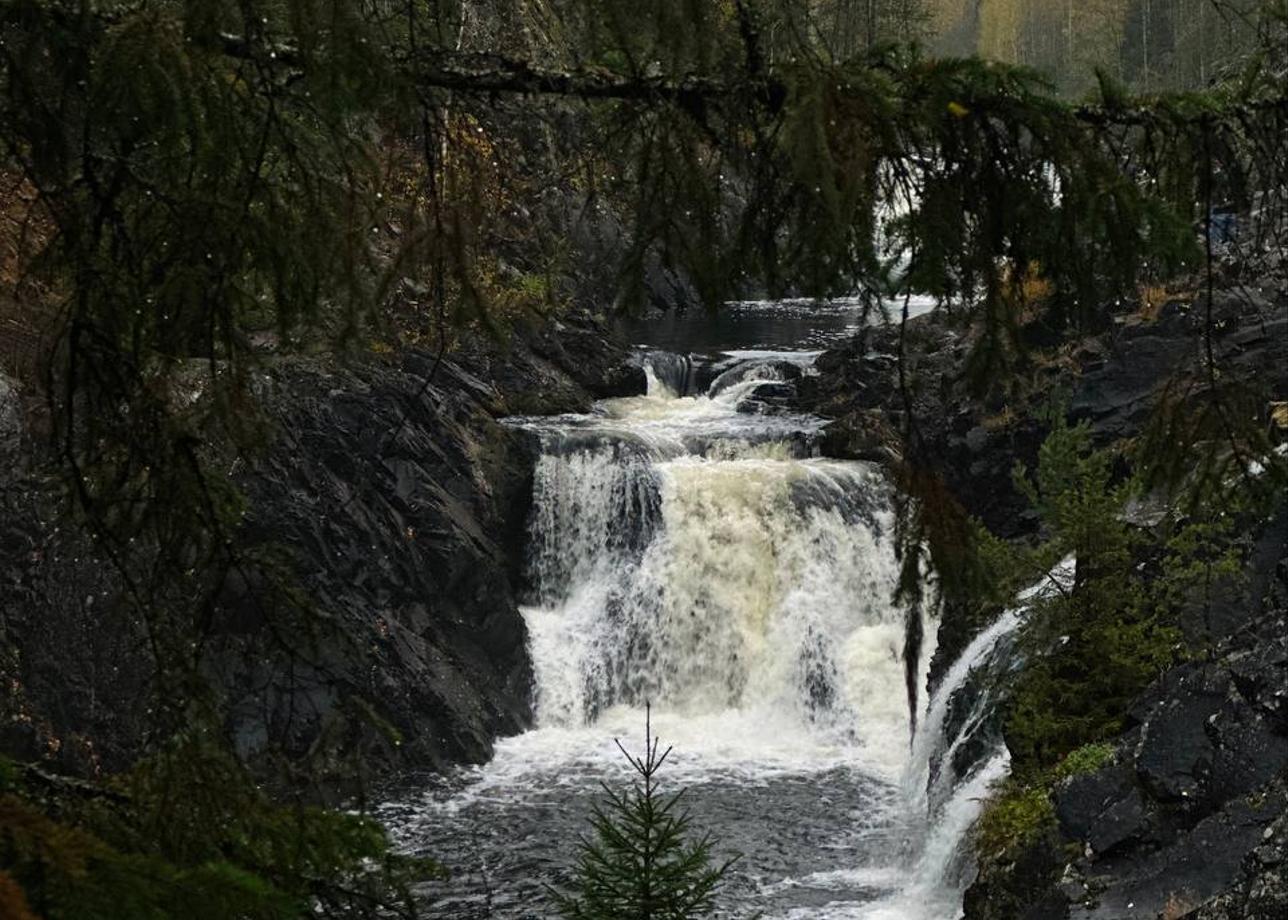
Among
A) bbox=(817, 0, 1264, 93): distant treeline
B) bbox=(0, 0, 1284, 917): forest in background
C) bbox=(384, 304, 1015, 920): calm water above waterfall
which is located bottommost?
bbox=(384, 304, 1015, 920): calm water above waterfall

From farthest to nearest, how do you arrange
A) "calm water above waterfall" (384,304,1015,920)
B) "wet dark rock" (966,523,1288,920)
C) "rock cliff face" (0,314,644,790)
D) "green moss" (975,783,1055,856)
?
"calm water above waterfall" (384,304,1015,920) < "rock cliff face" (0,314,644,790) < "green moss" (975,783,1055,856) < "wet dark rock" (966,523,1288,920)

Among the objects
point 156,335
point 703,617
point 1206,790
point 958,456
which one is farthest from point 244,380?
point 958,456

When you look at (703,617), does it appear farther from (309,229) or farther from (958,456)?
(309,229)

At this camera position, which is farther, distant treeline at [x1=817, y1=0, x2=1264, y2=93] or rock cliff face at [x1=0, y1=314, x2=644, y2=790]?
Answer: distant treeline at [x1=817, y1=0, x2=1264, y2=93]

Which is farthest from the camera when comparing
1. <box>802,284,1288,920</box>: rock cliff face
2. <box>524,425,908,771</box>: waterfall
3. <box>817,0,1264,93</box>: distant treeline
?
<box>817,0,1264,93</box>: distant treeline

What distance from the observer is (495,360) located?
21.1m

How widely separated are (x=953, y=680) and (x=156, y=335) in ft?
36.7

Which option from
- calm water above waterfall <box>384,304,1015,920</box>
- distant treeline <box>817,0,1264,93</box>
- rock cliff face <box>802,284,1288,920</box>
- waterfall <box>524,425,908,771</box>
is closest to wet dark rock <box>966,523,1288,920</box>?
rock cliff face <box>802,284,1288,920</box>

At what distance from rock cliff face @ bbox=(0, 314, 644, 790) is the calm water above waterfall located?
2.03 feet

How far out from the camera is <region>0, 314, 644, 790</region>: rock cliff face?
41.9 ft

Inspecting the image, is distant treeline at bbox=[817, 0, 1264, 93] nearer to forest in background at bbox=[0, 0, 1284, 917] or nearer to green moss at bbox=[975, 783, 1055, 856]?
green moss at bbox=[975, 783, 1055, 856]

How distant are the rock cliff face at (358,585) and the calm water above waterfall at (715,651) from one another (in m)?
0.62

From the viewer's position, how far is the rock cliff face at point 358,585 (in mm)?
12766

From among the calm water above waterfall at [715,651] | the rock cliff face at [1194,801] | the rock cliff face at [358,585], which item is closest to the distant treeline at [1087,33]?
the calm water above waterfall at [715,651]
